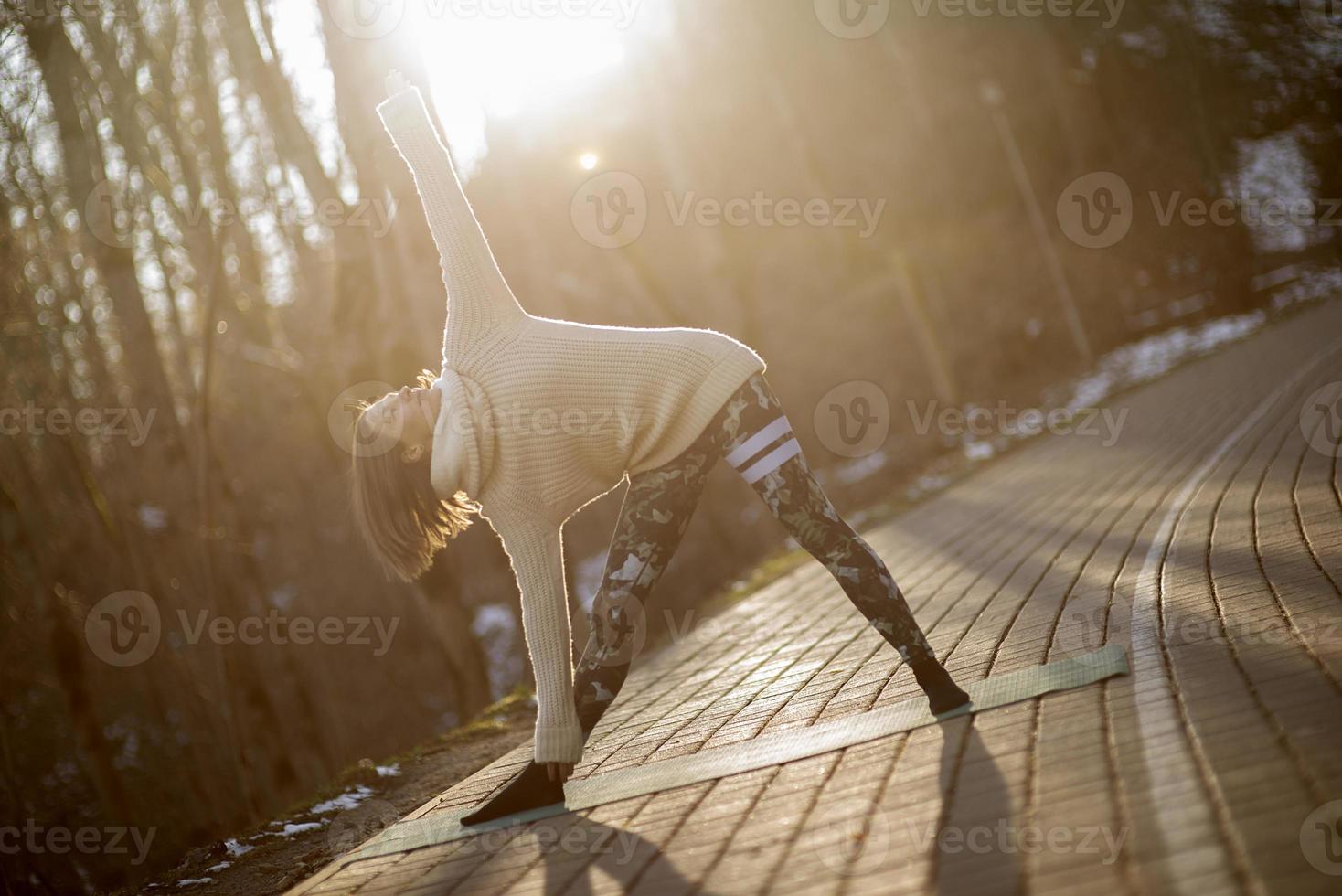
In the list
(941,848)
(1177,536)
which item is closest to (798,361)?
(1177,536)

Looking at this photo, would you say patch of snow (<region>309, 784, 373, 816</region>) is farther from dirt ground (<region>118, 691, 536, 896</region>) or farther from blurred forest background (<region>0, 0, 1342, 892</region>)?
blurred forest background (<region>0, 0, 1342, 892</region>)

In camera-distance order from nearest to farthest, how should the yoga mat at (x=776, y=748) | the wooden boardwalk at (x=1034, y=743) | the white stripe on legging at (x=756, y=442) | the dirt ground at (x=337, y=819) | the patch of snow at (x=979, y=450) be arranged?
the wooden boardwalk at (x=1034, y=743) < the white stripe on legging at (x=756, y=442) < the yoga mat at (x=776, y=748) < the dirt ground at (x=337, y=819) < the patch of snow at (x=979, y=450)

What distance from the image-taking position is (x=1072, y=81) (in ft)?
98.8

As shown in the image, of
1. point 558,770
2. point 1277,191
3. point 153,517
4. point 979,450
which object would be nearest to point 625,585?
point 558,770

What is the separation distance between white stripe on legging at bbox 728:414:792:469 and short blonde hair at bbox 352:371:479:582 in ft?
3.39

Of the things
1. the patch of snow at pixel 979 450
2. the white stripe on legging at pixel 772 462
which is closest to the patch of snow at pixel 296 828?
the white stripe on legging at pixel 772 462

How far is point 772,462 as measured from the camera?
4.69 metres

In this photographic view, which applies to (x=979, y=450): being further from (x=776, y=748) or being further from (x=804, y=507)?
(x=804, y=507)

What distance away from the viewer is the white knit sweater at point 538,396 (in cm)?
456

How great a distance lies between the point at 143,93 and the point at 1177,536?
1273 cm

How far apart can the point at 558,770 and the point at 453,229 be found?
80.8 inches

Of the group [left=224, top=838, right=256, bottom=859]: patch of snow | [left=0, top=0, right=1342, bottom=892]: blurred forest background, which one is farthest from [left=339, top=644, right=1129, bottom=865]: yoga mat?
[left=0, top=0, right=1342, bottom=892]: blurred forest background

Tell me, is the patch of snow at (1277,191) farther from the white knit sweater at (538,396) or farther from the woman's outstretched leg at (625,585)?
the white knit sweater at (538,396)

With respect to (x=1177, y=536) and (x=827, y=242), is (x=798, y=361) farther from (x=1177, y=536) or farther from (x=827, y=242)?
(x=1177, y=536)
